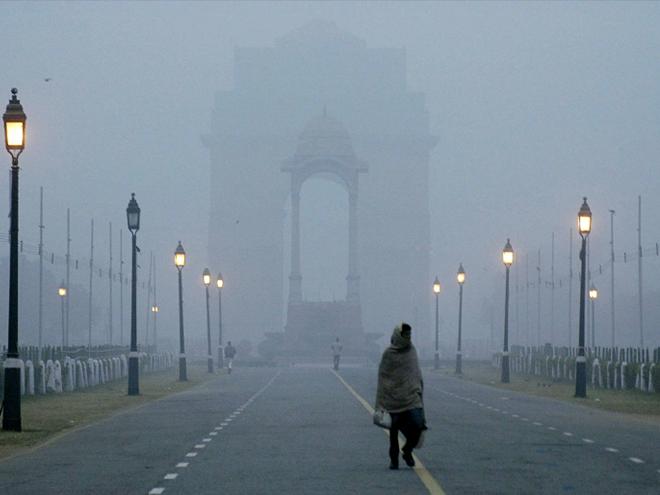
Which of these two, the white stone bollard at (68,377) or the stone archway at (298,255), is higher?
the stone archway at (298,255)

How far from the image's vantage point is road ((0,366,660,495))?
1988 centimetres

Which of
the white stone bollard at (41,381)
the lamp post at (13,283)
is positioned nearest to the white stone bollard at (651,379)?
the white stone bollard at (41,381)

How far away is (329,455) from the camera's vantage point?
2422 centimetres

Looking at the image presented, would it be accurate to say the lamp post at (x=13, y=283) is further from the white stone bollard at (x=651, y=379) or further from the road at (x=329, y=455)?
the white stone bollard at (x=651, y=379)

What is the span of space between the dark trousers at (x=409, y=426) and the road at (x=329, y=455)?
382 mm

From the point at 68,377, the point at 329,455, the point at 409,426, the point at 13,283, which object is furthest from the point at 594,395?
the point at 409,426

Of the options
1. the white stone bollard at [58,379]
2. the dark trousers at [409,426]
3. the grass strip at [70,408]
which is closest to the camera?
the dark trousers at [409,426]

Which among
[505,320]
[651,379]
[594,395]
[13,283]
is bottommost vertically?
[594,395]

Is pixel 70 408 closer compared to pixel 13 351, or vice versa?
pixel 13 351

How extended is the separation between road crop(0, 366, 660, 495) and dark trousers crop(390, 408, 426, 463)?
0.38 m

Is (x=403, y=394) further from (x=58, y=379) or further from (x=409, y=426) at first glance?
(x=58, y=379)

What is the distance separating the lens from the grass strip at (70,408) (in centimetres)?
2921

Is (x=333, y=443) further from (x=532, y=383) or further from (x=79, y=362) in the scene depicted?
(x=532, y=383)

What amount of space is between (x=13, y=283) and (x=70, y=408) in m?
11.6
